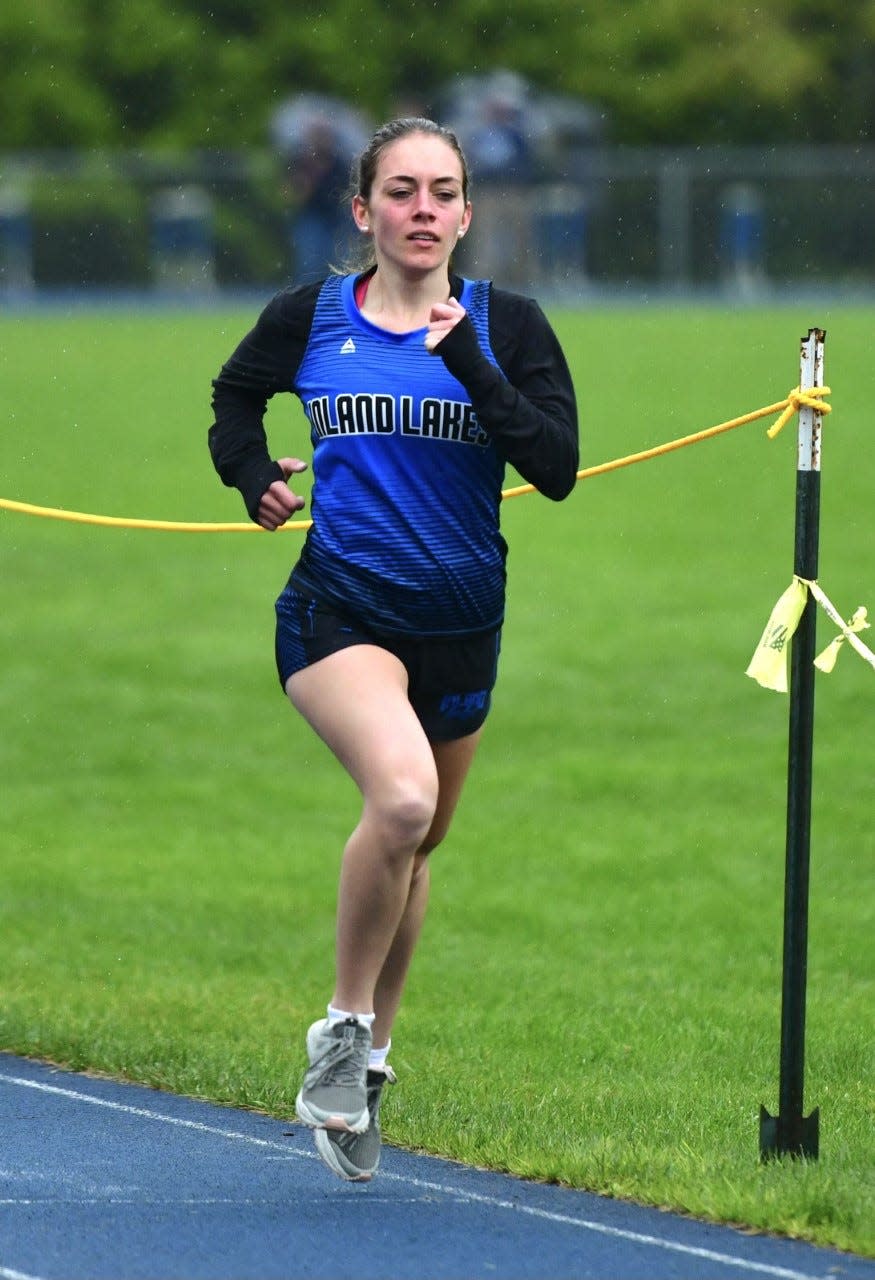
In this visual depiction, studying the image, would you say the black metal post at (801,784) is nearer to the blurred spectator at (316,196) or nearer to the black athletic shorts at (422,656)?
the black athletic shorts at (422,656)

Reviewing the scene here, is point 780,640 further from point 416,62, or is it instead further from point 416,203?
point 416,62

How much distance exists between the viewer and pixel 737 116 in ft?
194

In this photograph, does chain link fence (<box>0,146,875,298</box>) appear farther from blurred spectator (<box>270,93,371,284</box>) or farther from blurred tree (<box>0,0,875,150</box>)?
blurred tree (<box>0,0,875,150</box>)

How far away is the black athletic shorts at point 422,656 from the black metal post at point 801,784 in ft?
2.28

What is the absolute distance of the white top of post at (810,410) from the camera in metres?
5.58

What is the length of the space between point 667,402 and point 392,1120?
22635 millimetres

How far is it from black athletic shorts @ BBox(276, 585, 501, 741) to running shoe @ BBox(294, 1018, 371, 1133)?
70 cm

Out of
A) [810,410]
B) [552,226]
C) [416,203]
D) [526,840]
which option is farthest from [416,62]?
[416,203]

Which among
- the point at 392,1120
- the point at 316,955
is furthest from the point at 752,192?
the point at 392,1120

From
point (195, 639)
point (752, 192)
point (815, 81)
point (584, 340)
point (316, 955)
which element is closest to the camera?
point (316, 955)

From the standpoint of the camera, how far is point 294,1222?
5340mm

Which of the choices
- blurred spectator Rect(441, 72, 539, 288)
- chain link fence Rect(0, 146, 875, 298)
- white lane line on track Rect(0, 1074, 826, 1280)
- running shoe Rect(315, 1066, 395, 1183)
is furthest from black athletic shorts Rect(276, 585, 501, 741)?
chain link fence Rect(0, 146, 875, 298)

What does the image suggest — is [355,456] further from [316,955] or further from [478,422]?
[316,955]

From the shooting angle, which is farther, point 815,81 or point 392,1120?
point 815,81
